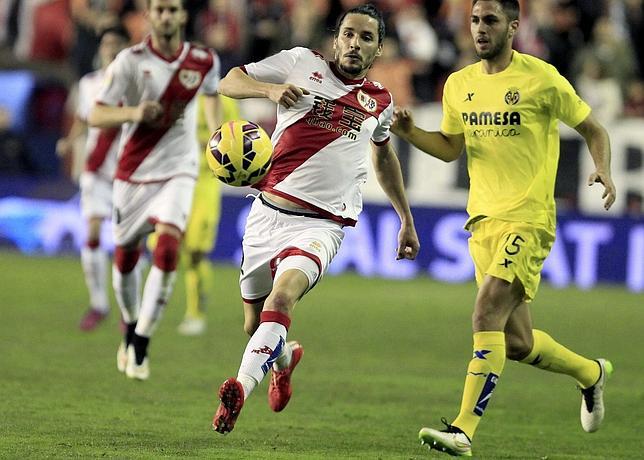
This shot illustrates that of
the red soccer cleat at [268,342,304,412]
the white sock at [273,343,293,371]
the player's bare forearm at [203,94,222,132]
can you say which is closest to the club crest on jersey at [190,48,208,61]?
the player's bare forearm at [203,94,222,132]

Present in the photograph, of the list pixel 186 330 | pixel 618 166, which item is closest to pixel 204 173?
pixel 186 330

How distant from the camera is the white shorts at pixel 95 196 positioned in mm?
12938

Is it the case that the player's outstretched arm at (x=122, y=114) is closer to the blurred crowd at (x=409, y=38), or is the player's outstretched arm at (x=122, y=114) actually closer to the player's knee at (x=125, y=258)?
the player's knee at (x=125, y=258)

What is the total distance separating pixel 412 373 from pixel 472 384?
3.40 metres

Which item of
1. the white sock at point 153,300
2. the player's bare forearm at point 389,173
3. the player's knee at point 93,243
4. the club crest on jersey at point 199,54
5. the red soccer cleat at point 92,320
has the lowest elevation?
the red soccer cleat at point 92,320

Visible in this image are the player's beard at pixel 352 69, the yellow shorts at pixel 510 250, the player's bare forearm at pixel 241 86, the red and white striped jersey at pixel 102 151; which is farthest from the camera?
the red and white striped jersey at pixel 102 151

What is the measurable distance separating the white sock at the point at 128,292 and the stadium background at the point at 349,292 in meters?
0.47

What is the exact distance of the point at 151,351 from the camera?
11.5 m

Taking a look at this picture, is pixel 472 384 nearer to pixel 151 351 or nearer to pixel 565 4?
pixel 151 351

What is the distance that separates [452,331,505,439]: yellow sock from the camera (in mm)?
7379

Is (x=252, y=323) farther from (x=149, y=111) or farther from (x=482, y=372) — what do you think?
(x=149, y=111)

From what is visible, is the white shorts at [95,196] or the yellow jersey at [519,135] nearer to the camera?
the yellow jersey at [519,135]

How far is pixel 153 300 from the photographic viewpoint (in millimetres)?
9758

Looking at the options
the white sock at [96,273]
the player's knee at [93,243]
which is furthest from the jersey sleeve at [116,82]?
the white sock at [96,273]
